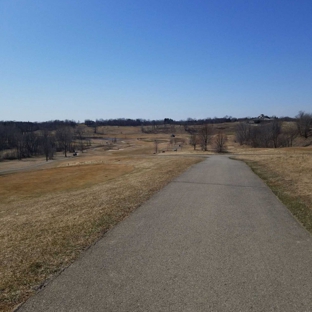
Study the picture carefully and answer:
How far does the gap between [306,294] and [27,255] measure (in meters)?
5.05

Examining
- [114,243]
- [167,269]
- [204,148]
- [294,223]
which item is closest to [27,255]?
[114,243]

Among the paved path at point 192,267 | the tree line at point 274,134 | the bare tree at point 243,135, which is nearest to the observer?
the paved path at point 192,267

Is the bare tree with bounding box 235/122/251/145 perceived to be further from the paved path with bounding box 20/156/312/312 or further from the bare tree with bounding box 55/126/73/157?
the paved path with bounding box 20/156/312/312

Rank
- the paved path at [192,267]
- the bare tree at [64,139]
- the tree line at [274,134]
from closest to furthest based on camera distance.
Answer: the paved path at [192,267]
the tree line at [274,134]
the bare tree at [64,139]

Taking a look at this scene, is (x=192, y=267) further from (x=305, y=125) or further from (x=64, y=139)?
(x=64, y=139)

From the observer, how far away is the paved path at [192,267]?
4059mm

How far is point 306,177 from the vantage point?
1533cm

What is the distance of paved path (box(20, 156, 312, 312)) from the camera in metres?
4.06

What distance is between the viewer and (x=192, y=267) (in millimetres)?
5129

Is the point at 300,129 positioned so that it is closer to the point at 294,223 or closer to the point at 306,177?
the point at 306,177

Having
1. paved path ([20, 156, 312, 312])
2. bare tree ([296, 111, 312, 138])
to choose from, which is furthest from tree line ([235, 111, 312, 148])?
paved path ([20, 156, 312, 312])

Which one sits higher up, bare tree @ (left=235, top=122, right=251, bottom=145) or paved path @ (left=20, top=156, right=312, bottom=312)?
bare tree @ (left=235, top=122, right=251, bottom=145)

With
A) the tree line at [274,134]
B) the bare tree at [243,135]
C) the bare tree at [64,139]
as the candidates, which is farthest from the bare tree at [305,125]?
the bare tree at [64,139]

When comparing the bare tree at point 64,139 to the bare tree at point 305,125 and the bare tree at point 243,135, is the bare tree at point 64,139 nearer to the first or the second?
the bare tree at point 243,135
